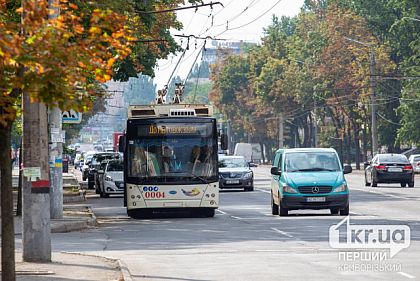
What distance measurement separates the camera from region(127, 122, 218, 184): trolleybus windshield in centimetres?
3158

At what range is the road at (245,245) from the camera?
648 inches

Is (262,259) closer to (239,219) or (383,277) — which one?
(383,277)

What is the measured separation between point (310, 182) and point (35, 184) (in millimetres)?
13456

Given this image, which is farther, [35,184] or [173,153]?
[173,153]

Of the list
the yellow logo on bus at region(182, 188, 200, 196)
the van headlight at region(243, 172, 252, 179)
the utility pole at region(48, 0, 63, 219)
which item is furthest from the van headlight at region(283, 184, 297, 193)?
the van headlight at region(243, 172, 252, 179)

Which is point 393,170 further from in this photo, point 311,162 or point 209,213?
point 311,162

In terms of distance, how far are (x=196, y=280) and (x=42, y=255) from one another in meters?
3.29

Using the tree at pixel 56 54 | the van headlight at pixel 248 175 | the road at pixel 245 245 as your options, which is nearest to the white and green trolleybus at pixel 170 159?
the road at pixel 245 245

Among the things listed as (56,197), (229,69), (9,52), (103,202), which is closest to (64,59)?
(9,52)

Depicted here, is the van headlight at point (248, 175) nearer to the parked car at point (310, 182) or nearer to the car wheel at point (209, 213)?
Result: the car wheel at point (209, 213)

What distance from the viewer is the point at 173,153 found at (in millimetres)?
31859

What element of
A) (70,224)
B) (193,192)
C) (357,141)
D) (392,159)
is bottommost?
(70,224)

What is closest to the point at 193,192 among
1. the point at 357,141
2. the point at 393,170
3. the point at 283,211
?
the point at 283,211

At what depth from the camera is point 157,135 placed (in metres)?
32.1
